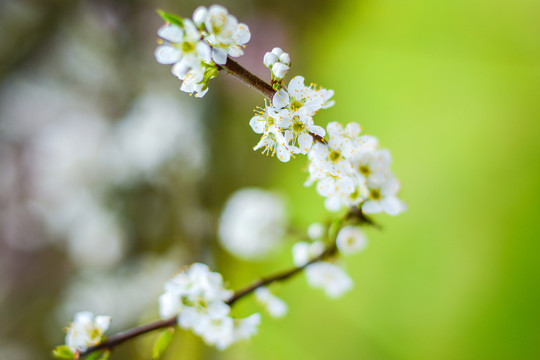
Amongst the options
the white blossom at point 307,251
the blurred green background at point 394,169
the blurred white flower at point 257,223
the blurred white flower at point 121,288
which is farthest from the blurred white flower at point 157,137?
the white blossom at point 307,251

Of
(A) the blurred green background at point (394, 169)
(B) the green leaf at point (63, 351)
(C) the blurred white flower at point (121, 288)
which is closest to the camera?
(B) the green leaf at point (63, 351)

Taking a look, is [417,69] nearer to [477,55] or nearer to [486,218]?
[477,55]

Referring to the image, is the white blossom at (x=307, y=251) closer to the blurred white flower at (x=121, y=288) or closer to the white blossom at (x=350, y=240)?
the white blossom at (x=350, y=240)

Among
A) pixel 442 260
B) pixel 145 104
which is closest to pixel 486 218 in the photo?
pixel 442 260

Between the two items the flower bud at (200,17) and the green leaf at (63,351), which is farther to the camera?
the green leaf at (63,351)

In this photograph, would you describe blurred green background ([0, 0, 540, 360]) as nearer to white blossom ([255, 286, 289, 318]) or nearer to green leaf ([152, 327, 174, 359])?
white blossom ([255, 286, 289, 318])

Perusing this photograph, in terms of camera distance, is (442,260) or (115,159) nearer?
(442,260)

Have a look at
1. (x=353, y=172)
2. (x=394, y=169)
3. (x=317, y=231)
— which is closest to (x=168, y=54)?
(x=353, y=172)

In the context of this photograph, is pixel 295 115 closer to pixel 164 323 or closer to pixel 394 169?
pixel 164 323
